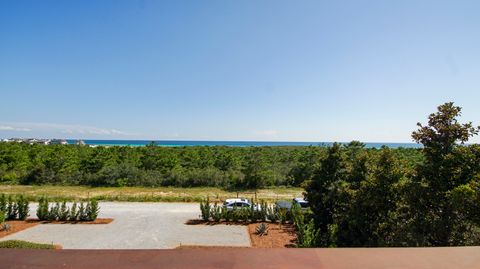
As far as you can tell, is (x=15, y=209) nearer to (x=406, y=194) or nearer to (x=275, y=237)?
(x=275, y=237)

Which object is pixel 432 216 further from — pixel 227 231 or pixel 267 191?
pixel 267 191

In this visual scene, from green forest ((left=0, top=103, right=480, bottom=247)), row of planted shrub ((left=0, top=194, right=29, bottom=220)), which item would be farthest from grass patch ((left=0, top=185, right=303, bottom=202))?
green forest ((left=0, top=103, right=480, bottom=247))

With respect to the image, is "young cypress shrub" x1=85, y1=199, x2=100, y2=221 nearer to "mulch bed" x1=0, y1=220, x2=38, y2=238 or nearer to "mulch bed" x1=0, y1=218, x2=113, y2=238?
"mulch bed" x1=0, y1=218, x2=113, y2=238

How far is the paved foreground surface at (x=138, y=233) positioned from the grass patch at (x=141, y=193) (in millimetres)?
6419

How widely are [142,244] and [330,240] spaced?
32.6 ft

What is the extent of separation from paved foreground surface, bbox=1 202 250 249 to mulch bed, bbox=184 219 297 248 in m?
0.51

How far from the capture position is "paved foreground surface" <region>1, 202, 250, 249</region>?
734 inches

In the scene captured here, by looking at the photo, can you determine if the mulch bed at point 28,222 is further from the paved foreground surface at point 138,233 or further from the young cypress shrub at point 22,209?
the paved foreground surface at point 138,233

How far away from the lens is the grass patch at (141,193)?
33.0 metres

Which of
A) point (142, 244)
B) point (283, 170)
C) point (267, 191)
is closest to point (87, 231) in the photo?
point (142, 244)

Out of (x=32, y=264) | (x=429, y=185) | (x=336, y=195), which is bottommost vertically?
(x=336, y=195)

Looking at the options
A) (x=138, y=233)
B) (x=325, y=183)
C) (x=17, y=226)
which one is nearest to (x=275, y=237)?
(x=325, y=183)

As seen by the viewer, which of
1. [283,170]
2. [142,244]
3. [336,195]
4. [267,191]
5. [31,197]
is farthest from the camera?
[283,170]

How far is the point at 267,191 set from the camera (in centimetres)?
3919
